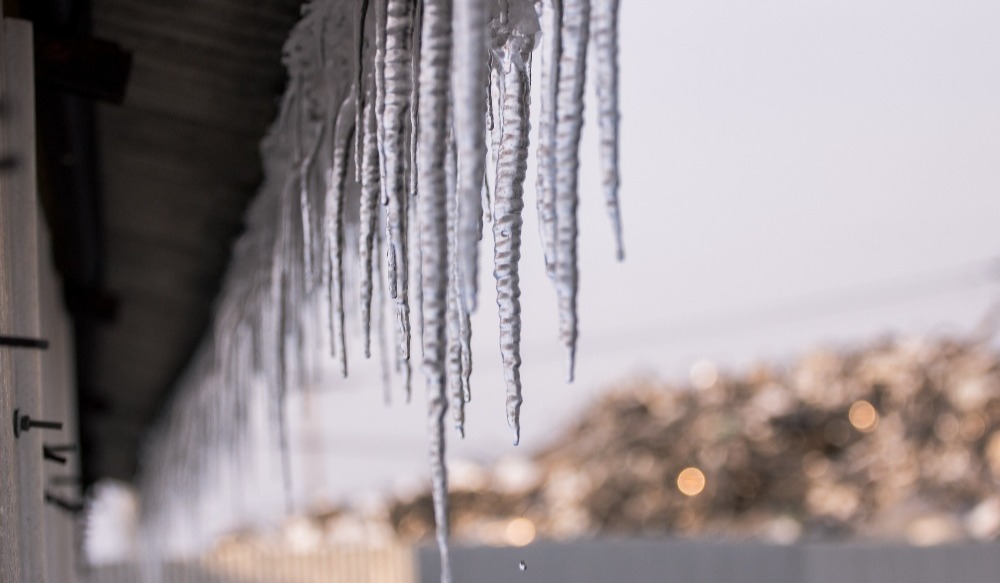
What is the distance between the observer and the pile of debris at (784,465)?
459 inches

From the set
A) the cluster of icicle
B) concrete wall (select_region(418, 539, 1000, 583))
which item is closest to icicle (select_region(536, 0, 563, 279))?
the cluster of icicle

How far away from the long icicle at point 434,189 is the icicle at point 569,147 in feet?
0.27

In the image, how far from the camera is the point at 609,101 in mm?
825

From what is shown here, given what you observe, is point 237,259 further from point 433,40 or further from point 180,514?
point 180,514

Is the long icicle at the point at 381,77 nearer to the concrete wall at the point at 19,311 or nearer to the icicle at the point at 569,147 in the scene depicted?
the icicle at the point at 569,147

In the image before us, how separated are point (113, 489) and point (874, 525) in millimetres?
6926

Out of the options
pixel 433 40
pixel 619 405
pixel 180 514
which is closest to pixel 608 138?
pixel 433 40

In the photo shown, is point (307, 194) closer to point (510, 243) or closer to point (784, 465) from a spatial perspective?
point (510, 243)

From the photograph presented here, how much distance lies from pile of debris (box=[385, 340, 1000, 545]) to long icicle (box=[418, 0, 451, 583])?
10.3 meters

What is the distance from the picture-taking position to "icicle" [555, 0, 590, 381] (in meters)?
0.89

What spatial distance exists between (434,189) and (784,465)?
12822 mm

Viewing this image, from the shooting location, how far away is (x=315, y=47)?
189 cm

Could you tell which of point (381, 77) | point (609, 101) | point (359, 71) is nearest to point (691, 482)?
point (359, 71)

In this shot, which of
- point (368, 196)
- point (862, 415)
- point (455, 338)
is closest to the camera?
point (455, 338)
